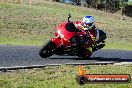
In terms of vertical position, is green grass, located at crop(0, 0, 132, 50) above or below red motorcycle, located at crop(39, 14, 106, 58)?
below

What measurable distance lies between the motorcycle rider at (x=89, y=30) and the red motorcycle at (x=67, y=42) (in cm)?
16

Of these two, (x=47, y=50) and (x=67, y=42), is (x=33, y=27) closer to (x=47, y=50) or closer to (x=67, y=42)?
(x=67, y=42)

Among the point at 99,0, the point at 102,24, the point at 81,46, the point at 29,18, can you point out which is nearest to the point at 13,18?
the point at 29,18

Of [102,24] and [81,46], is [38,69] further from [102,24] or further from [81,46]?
[102,24]

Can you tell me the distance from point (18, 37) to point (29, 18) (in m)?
9.72

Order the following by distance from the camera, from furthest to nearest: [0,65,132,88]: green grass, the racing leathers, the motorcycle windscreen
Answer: the racing leathers < the motorcycle windscreen < [0,65,132,88]: green grass

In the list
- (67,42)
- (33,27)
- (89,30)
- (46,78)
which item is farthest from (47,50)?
(33,27)

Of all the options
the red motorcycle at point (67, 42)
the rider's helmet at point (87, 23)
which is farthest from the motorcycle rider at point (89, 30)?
the red motorcycle at point (67, 42)

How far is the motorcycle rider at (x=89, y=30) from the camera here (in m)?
15.5

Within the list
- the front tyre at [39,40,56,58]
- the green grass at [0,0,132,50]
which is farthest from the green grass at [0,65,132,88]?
the green grass at [0,0,132,50]

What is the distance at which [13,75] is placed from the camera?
385 inches

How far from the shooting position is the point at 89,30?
51.8 ft

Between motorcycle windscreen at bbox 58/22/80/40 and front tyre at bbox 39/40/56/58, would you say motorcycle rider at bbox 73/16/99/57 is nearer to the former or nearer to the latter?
motorcycle windscreen at bbox 58/22/80/40

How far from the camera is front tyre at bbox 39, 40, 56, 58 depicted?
1439cm
